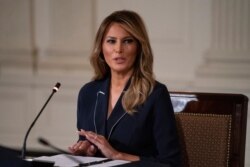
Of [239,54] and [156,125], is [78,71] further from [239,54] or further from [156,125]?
[156,125]

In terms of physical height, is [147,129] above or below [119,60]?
below

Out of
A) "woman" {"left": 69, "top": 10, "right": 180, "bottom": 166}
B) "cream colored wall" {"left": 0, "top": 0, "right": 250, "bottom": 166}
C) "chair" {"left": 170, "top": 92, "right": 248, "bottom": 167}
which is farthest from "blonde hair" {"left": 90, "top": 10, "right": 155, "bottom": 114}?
"cream colored wall" {"left": 0, "top": 0, "right": 250, "bottom": 166}

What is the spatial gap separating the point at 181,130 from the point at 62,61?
92.6 inches

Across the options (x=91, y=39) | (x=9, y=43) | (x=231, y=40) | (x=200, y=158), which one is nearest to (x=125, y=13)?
(x=200, y=158)

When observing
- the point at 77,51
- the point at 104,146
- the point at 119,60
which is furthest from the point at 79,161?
the point at 77,51

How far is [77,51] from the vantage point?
390 cm

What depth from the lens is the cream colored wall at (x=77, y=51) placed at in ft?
11.2

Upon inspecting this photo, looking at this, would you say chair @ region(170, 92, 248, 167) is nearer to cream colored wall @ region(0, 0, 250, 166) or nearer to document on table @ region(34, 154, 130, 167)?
document on table @ region(34, 154, 130, 167)

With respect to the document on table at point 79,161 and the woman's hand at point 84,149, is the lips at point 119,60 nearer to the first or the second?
the woman's hand at point 84,149

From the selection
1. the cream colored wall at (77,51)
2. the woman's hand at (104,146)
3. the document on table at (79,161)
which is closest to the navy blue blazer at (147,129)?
the woman's hand at (104,146)

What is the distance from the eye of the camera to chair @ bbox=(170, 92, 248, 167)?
5.47ft

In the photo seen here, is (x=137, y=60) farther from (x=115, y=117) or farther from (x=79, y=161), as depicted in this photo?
(x=79, y=161)

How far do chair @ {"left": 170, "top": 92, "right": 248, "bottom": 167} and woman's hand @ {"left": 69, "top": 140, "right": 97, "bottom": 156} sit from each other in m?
0.36

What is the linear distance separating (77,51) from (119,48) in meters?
2.23
